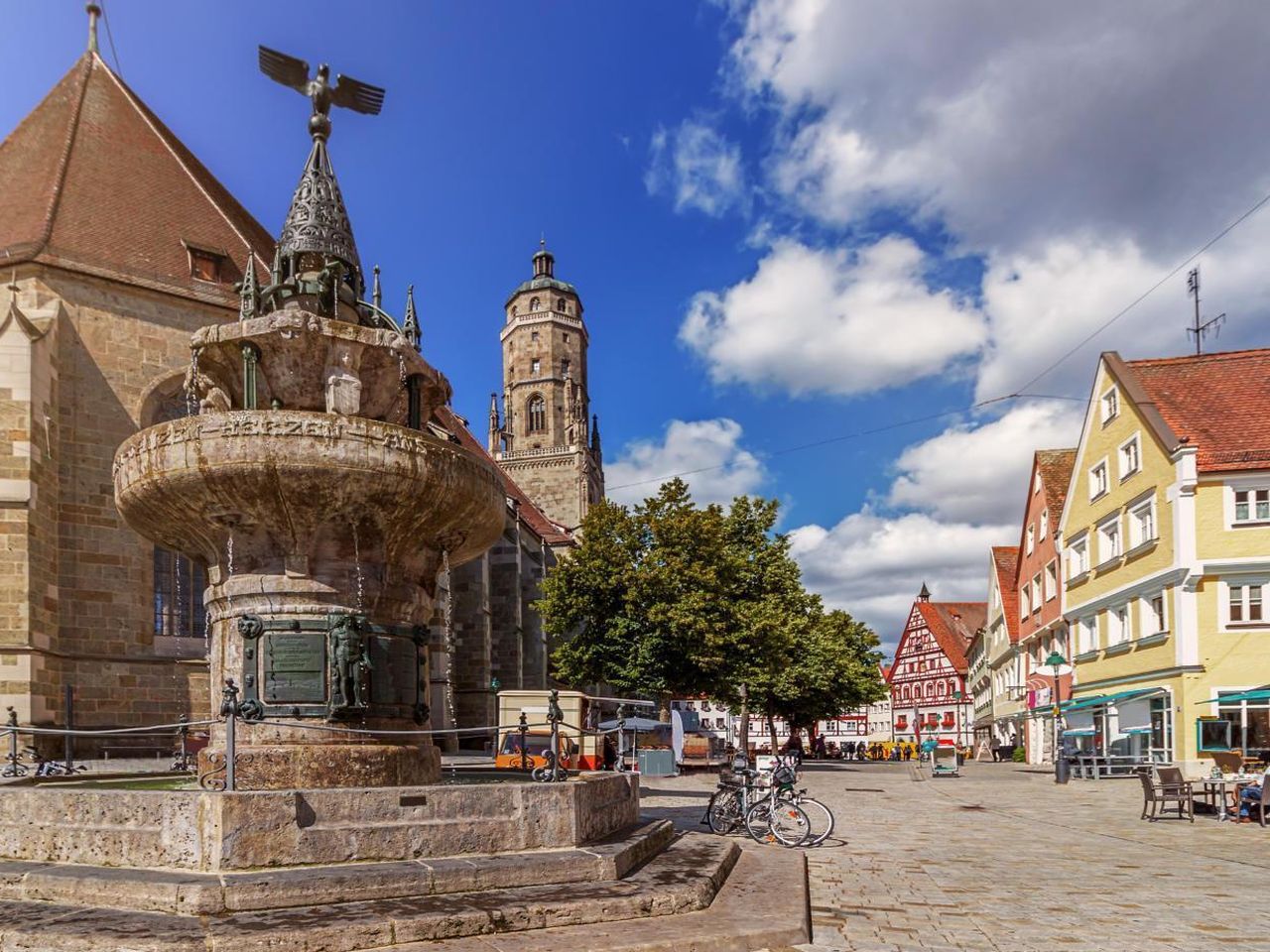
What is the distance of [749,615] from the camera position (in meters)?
32.8

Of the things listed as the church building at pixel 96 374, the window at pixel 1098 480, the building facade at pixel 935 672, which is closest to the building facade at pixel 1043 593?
the window at pixel 1098 480

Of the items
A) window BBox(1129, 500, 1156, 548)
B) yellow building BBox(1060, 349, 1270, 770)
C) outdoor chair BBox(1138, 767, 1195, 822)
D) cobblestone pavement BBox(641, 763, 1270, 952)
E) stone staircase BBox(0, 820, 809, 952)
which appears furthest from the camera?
window BBox(1129, 500, 1156, 548)

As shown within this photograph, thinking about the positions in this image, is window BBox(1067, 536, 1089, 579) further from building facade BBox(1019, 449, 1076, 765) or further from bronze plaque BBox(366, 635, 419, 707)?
bronze plaque BBox(366, 635, 419, 707)

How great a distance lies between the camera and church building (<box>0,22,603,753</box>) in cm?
2430

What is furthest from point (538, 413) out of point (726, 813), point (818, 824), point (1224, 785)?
point (818, 824)

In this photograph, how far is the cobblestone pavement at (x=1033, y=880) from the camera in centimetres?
737

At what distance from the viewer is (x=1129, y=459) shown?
30.1m

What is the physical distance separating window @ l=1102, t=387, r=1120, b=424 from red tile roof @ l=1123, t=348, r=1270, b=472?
2.97 ft

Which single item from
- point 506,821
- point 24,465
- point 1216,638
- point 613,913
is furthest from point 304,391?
point 1216,638

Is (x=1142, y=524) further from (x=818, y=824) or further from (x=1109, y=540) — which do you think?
(x=818, y=824)

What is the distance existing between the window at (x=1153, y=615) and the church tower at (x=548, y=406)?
173 feet

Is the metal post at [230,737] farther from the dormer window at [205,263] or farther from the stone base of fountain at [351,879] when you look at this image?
the dormer window at [205,263]

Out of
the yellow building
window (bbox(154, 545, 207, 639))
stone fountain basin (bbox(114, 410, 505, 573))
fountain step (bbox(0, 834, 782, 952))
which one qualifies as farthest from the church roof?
the yellow building

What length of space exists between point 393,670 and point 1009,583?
45979 mm
